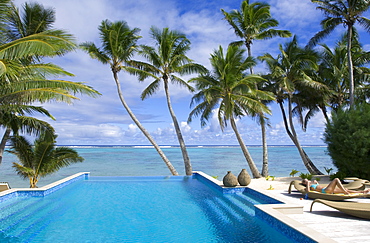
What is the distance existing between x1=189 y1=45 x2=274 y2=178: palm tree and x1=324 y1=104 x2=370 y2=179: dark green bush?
9.17ft

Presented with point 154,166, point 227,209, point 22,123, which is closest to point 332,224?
point 227,209

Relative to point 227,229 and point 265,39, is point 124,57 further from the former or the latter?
point 227,229

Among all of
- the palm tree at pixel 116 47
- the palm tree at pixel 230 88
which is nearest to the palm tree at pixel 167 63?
the palm tree at pixel 116 47

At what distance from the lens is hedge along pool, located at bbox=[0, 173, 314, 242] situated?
17.3ft

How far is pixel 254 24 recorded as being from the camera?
51.6ft

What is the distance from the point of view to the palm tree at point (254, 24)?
51.0ft

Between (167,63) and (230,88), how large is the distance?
3547 mm

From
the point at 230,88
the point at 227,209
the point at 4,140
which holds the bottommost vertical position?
the point at 227,209

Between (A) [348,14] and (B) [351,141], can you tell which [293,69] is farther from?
(B) [351,141]

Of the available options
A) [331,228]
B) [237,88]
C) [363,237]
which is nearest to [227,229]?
[331,228]

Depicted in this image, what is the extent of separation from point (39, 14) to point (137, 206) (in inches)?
336

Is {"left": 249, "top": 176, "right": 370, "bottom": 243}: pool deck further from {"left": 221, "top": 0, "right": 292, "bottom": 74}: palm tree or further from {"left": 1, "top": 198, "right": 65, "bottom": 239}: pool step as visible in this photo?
{"left": 221, "top": 0, "right": 292, "bottom": 74}: palm tree

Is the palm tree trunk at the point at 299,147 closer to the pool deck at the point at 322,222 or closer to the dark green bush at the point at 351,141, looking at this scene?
the dark green bush at the point at 351,141

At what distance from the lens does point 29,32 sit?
36.7 ft
